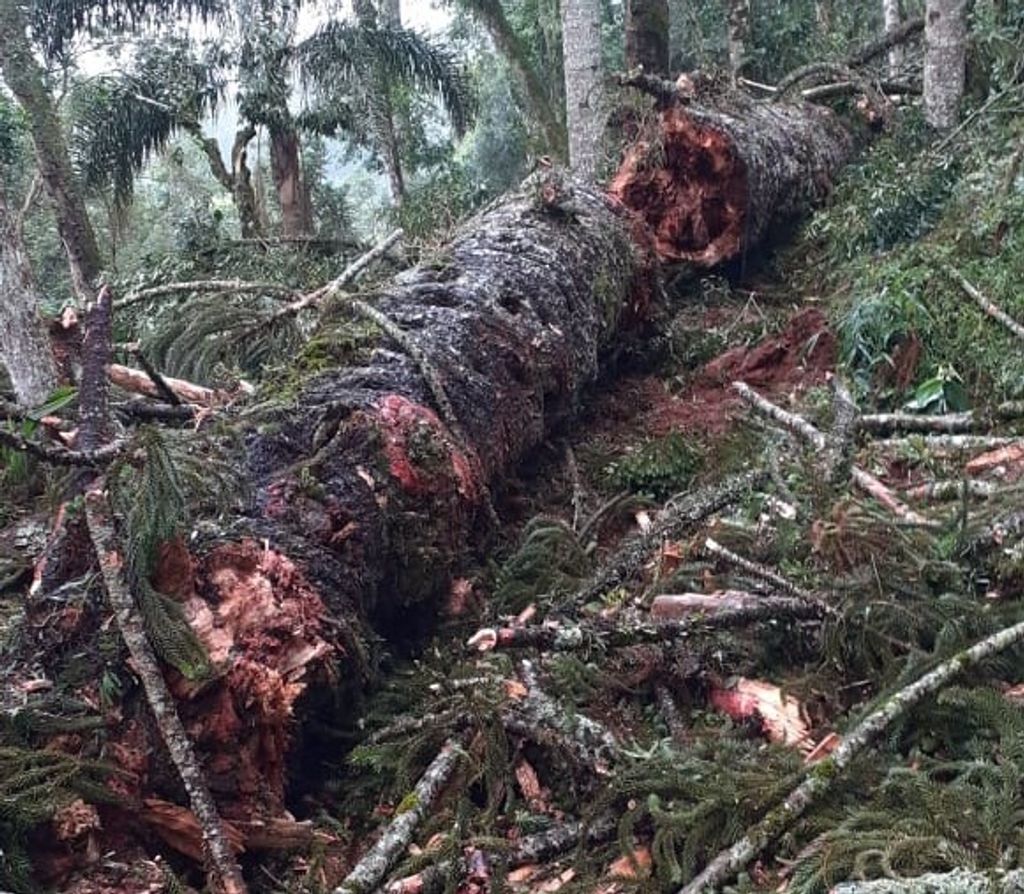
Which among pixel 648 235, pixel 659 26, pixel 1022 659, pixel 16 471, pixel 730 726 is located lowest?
pixel 730 726

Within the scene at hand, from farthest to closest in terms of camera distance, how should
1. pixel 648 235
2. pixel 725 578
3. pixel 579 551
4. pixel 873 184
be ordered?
pixel 873 184
pixel 648 235
pixel 579 551
pixel 725 578

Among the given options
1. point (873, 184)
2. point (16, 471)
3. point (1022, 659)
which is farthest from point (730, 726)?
point (873, 184)

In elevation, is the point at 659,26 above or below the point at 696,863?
above

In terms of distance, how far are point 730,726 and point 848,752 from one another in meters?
0.48

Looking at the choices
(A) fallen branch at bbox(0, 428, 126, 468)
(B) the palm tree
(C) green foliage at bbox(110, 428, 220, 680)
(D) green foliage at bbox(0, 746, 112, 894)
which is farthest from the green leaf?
(B) the palm tree

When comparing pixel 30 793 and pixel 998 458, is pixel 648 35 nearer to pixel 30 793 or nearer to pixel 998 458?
pixel 998 458

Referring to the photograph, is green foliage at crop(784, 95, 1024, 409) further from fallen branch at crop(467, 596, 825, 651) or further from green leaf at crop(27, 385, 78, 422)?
green leaf at crop(27, 385, 78, 422)

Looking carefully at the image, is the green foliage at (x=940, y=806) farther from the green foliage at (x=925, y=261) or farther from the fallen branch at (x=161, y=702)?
the green foliage at (x=925, y=261)

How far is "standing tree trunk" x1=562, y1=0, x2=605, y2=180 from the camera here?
335 inches

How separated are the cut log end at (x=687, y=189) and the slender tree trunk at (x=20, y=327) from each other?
12.2ft

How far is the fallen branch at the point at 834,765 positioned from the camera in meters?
1.93

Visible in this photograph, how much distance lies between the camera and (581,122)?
28.1 ft

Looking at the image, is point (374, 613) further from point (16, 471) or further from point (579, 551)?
point (16, 471)

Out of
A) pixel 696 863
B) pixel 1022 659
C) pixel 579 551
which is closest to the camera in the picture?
pixel 696 863
